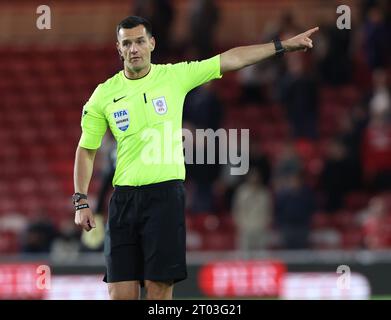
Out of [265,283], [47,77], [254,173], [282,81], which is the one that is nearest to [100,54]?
[47,77]

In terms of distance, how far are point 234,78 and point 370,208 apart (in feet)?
14.3

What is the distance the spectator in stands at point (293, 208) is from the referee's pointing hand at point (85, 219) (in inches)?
278

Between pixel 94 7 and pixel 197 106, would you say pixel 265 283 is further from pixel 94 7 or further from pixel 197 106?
pixel 94 7

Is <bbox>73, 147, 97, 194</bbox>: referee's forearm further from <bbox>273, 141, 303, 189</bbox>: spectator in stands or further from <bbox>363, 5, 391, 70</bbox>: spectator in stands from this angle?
<bbox>363, 5, 391, 70</bbox>: spectator in stands

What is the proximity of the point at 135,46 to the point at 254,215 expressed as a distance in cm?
750

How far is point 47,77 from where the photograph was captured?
62.6ft

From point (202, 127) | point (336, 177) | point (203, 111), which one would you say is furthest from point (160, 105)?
point (336, 177)

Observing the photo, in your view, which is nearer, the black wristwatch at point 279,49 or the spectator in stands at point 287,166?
the black wristwatch at point 279,49

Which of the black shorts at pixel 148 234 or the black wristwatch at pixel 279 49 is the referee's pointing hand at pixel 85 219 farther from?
the black wristwatch at pixel 279 49

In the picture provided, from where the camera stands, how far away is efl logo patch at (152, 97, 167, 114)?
7.25 metres

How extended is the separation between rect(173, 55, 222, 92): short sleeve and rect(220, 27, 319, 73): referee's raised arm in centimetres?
4

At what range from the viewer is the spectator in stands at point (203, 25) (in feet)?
55.6

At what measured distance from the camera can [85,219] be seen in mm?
7227

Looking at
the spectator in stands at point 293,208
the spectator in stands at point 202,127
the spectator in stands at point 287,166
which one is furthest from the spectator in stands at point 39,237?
the spectator in stands at point 287,166
